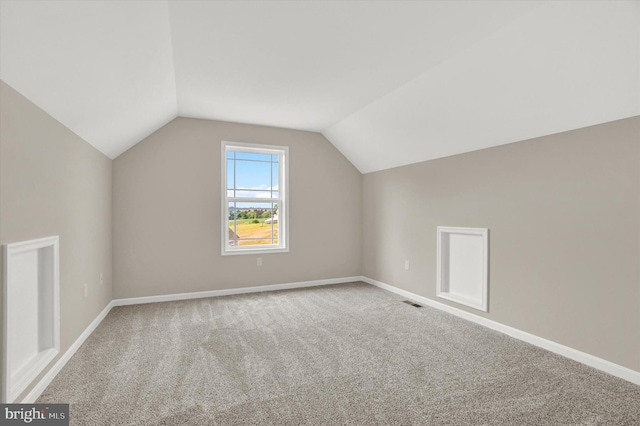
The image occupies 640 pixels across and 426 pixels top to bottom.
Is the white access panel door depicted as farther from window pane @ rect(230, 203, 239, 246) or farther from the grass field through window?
window pane @ rect(230, 203, 239, 246)

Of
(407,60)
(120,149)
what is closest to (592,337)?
(407,60)

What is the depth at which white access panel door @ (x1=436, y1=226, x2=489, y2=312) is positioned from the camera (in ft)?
11.3

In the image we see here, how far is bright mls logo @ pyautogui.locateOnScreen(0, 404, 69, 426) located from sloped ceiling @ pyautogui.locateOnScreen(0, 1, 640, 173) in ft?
5.77

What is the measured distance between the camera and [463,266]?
3764mm

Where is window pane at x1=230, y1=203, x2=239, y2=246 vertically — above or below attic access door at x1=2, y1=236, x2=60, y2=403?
above

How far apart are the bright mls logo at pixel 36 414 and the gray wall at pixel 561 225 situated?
355cm

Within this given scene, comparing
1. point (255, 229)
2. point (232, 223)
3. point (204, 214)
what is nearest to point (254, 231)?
point (255, 229)

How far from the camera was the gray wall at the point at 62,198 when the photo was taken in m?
1.79

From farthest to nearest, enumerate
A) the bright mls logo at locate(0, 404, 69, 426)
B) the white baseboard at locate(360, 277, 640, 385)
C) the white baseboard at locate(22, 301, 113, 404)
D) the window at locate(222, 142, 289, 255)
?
the window at locate(222, 142, 289, 255) < the white baseboard at locate(360, 277, 640, 385) < the white baseboard at locate(22, 301, 113, 404) < the bright mls logo at locate(0, 404, 69, 426)

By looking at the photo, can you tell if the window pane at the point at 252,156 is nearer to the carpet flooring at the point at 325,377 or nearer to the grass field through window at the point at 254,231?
the grass field through window at the point at 254,231

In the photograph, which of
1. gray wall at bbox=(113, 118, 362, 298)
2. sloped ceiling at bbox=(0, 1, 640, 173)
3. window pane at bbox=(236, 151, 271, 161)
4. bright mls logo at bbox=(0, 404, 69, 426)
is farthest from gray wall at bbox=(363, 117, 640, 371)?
bright mls logo at bbox=(0, 404, 69, 426)

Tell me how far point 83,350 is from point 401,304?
11.0ft

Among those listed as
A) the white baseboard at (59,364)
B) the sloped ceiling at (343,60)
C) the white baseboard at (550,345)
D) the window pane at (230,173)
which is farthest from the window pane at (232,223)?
the white baseboard at (550,345)

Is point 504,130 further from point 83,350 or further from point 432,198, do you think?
point 83,350
